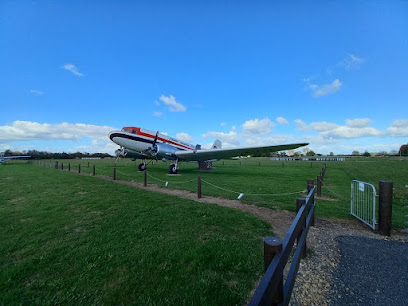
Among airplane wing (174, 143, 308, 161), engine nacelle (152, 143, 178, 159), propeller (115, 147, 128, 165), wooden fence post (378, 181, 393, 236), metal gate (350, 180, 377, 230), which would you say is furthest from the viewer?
propeller (115, 147, 128, 165)

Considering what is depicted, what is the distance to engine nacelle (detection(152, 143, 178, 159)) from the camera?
63.3 ft

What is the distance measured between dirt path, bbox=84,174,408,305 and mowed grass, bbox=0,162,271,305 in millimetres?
668

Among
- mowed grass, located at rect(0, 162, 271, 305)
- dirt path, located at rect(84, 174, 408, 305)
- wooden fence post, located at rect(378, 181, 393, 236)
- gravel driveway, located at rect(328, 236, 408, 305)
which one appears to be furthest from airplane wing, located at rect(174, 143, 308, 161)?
gravel driveway, located at rect(328, 236, 408, 305)

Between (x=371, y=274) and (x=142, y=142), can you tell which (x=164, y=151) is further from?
(x=371, y=274)

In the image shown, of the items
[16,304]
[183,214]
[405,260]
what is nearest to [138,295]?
[16,304]

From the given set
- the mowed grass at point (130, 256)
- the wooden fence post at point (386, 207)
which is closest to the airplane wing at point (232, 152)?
the wooden fence post at point (386, 207)

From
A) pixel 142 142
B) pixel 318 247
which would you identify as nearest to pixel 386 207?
pixel 318 247

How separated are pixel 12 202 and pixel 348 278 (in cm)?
1179

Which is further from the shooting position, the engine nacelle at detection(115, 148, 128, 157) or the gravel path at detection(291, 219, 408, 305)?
the engine nacelle at detection(115, 148, 128, 157)

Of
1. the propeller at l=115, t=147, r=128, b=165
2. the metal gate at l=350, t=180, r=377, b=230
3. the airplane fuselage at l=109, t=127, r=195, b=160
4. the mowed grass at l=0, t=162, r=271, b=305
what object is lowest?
the mowed grass at l=0, t=162, r=271, b=305

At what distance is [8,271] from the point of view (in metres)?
3.43

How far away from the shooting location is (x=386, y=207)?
484 cm

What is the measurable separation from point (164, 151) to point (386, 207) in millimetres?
17161

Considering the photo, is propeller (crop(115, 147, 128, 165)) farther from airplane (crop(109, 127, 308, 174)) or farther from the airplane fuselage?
the airplane fuselage
